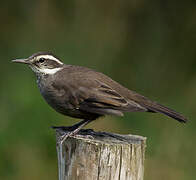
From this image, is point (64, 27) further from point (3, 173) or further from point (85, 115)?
point (85, 115)

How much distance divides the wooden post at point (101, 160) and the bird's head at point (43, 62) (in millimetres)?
1860

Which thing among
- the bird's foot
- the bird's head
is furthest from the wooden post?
the bird's head

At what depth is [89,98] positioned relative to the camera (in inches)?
259

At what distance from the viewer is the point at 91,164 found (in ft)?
17.9

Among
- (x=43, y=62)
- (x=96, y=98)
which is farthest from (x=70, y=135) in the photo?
(x=43, y=62)

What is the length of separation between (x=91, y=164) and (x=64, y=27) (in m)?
6.49

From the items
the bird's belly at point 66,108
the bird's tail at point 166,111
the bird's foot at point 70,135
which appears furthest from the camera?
the bird's belly at point 66,108

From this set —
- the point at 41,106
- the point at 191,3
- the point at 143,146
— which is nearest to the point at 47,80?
the point at 143,146

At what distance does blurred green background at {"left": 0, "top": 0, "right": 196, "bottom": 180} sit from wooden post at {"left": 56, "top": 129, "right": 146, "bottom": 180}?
148 inches

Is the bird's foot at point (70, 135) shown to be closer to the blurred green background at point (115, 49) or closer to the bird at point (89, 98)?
the bird at point (89, 98)

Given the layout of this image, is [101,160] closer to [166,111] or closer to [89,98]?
[89,98]

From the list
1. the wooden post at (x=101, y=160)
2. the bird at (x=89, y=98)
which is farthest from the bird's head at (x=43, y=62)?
the wooden post at (x=101, y=160)

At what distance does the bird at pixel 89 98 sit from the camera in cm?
642

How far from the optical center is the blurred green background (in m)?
9.75
